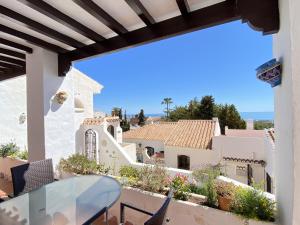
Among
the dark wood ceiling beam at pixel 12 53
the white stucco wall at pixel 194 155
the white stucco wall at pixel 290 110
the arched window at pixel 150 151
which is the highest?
the dark wood ceiling beam at pixel 12 53

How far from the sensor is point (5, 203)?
2068mm

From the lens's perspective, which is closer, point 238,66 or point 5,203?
point 5,203

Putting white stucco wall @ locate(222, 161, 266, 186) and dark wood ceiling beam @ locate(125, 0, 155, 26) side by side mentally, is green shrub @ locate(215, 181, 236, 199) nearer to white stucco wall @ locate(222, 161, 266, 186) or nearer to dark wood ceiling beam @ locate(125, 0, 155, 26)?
dark wood ceiling beam @ locate(125, 0, 155, 26)

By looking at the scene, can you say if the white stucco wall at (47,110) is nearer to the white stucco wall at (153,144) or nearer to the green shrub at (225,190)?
the green shrub at (225,190)

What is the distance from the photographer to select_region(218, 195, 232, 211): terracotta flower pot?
214 cm

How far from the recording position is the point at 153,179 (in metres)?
2.70

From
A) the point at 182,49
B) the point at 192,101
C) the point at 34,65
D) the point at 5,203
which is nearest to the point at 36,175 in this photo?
the point at 5,203

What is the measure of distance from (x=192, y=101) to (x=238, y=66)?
40.4 feet

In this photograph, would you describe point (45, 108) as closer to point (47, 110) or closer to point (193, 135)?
point (47, 110)

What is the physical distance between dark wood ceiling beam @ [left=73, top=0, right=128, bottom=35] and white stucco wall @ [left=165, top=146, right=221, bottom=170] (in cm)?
821

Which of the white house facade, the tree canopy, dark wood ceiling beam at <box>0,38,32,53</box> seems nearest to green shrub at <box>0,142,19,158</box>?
the white house facade

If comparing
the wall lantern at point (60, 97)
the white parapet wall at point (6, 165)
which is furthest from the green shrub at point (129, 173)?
the white parapet wall at point (6, 165)

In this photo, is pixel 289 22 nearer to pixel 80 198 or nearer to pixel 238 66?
pixel 80 198

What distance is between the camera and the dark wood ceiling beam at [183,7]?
7.13 ft
